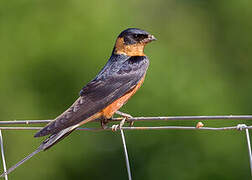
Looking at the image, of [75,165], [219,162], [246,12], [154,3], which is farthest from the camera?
[154,3]

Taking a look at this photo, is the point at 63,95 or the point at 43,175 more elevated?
the point at 63,95

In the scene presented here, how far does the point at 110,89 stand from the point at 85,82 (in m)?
4.21

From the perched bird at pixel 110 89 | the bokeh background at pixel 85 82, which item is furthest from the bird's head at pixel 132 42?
the bokeh background at pixel 85 82

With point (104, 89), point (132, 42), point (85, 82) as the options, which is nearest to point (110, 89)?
point (104, 89)

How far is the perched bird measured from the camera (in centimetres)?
318

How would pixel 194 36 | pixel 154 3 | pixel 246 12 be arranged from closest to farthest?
1. pixel 246 12
2. pixel 194 36
3. pixel 154 3

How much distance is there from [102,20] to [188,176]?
241 cm

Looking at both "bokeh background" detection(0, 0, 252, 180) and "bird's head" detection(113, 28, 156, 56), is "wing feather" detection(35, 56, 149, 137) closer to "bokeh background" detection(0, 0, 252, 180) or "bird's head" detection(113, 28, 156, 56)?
"bird's head" detection(113, 28, 156, 56)

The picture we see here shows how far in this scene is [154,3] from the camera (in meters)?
12.7

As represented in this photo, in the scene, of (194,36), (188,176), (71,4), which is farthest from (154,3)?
(188,176)

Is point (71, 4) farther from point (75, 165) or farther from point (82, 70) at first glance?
point (75, 165)

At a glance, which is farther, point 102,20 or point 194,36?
point 194,36

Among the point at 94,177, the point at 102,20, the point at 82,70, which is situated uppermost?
the point at 102,20

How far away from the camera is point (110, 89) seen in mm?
3693
